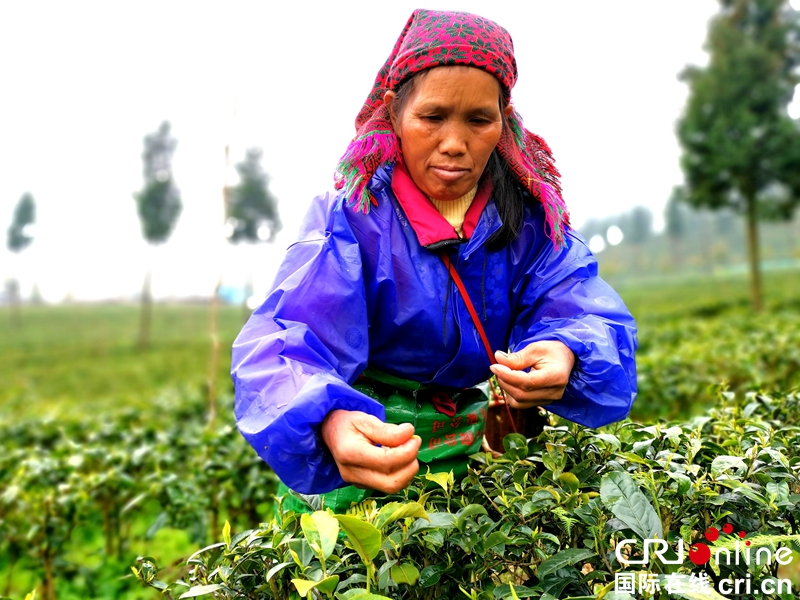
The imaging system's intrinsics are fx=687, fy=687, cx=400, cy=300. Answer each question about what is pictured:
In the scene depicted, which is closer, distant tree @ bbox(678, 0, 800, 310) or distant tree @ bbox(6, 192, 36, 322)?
distant tree @ bbox(678, 0, 800, 310)

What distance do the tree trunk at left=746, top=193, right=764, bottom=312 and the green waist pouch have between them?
11038mm

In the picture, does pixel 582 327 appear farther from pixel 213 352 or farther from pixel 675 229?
pixel 675 229

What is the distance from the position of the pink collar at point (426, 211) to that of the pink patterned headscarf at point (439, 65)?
6 centimetres

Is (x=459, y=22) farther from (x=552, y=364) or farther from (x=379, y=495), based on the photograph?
(x=379, y=495)

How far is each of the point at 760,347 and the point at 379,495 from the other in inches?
133

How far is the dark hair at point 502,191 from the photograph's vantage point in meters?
1.50

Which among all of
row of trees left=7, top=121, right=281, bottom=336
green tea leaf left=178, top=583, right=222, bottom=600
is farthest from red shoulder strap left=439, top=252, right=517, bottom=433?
row of trees left=7, top=121, right=281, bottom=336

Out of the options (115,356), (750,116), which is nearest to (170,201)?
(115,356)

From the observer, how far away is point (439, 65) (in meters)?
1.41

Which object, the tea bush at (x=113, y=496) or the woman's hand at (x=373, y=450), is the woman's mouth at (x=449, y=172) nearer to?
the woman's hand at (x=373, y=450)

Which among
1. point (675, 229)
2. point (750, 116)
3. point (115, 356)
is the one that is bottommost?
point (115, 356)

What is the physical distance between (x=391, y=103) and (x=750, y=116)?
12303mm

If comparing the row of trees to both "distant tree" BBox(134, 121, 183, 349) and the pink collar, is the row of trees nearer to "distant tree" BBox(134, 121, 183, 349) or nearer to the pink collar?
"distant tree" BBox(134, 121, 183, 349)

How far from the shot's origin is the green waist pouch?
1.55 m
